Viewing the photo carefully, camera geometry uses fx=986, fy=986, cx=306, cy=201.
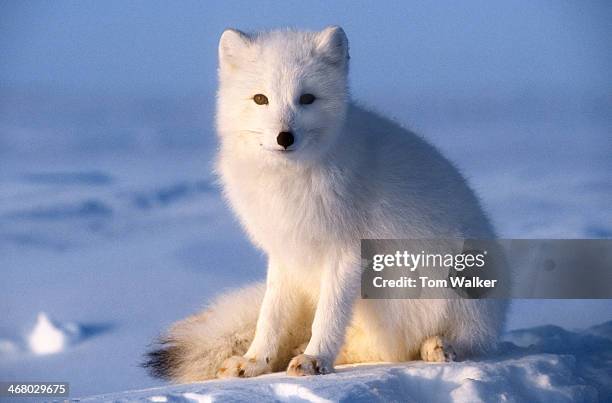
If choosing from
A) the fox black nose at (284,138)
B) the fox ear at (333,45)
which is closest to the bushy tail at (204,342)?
the fox black nose at (284,138)

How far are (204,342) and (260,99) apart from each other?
1128mm

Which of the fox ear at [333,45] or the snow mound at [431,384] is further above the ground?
the fox ear at [333,45]

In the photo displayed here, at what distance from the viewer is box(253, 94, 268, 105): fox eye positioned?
12.3 ft

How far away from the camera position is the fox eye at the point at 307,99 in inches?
147

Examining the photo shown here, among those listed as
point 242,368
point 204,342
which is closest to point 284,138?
point 242,368

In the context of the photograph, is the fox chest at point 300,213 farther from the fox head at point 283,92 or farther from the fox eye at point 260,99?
the fox eye at point 260,99

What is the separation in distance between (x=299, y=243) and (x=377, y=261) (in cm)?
32

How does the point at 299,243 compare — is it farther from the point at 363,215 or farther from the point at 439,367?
the point at 439,367

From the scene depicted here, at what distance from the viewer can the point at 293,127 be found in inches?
143

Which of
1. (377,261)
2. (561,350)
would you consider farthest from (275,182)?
(561,350)

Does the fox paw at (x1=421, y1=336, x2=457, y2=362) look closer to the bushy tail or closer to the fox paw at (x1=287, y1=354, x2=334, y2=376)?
the fox paw at (x1=287, y1=354, x2=334, y2=376)

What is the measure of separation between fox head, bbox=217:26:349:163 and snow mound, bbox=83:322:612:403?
2.82 feet

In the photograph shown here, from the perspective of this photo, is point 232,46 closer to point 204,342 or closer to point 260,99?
point 260,99

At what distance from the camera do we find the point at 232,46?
3.95 meters
